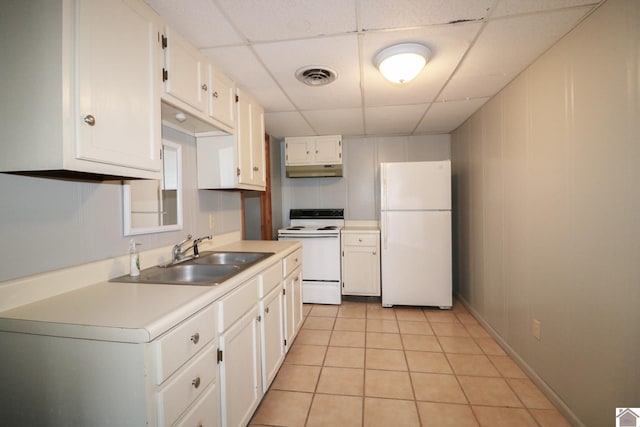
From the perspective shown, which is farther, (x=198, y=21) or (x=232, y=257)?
(x=232, y=257)

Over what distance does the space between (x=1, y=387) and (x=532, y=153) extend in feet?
9.40

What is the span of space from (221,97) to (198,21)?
20.2 inches

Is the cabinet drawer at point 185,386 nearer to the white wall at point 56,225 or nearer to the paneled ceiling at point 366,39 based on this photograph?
the white wall at point 56,225

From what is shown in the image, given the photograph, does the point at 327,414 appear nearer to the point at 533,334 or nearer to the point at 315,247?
the point at 533,334

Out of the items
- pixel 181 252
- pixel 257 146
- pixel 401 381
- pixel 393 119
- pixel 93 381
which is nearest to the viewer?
pixel 93 381

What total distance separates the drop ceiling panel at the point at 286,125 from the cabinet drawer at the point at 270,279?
167 centimetres

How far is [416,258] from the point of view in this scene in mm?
3256

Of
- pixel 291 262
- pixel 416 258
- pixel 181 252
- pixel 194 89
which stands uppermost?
pixel 194 89

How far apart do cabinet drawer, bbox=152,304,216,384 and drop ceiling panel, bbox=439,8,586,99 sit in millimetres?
1978

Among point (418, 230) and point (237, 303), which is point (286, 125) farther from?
point (237, 303)

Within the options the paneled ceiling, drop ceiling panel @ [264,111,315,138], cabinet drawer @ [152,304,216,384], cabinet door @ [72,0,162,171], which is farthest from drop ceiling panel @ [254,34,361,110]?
cabinet drawer @ [152,304,216,384]

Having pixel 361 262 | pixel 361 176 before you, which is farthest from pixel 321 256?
pixel 361 176

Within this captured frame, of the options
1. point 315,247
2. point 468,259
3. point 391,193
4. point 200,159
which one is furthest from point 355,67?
point 468,259

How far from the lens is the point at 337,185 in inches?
161
